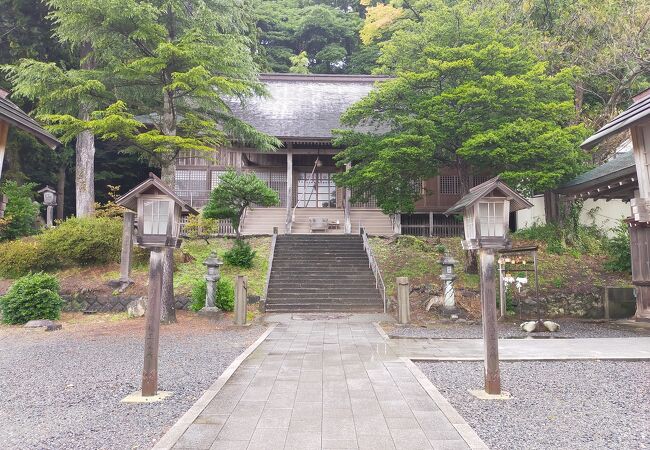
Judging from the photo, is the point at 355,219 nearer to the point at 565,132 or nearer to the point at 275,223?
the point at 275,223

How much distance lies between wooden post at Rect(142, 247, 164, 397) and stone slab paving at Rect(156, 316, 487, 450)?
78 cm

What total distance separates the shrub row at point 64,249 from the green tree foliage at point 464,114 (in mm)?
8111

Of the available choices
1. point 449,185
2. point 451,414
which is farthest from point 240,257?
point 451,414

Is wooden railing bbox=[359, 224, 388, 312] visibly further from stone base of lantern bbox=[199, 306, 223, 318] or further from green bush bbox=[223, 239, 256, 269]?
stone base of lantern bbox=[199, 306, 223, 318]

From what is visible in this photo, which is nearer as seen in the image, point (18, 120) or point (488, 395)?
point (488, 395)

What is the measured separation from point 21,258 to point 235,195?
703 cm

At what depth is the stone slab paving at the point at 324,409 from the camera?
3629mm

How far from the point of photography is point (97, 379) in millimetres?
5691

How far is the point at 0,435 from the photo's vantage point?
152 inches

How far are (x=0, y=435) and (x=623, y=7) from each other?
58.9ft

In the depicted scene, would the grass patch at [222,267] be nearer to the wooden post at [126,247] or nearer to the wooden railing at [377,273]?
the wooden post at [126,247]

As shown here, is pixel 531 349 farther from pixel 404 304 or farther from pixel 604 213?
pixel 604 213

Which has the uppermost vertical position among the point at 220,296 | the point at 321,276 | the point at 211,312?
the point at 321,276

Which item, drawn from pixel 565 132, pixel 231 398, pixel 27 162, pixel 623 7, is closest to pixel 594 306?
pixel 565 132
